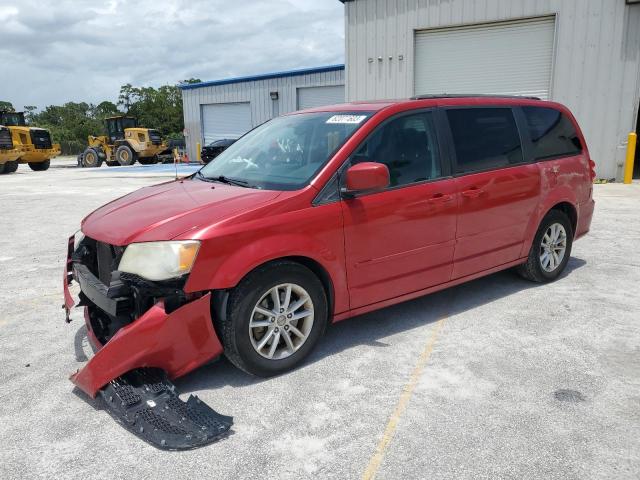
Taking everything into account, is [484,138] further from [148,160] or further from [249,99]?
[148,160]

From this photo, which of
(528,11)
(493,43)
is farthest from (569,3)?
(493,43)

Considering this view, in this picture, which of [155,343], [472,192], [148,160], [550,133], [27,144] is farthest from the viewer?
[148,160]

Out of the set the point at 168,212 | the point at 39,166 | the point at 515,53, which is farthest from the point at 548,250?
the point at 39,166

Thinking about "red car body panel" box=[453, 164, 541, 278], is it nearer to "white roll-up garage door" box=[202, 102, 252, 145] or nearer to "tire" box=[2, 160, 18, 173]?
"white roll-up garage door" box=[202, 102, 252, 145]

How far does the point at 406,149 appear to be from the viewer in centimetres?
387

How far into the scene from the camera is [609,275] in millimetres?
5371

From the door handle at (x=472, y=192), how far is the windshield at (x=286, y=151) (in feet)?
3.29

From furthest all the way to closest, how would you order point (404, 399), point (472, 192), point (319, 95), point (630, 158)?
point (319, 95) < point (630, 158) < point (472, 192) < point (404, 399)

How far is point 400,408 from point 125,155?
1082 inches

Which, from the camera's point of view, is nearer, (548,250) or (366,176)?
(366,176)

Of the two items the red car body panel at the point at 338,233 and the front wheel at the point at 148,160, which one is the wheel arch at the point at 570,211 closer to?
the red car body panel at the point at 338,233

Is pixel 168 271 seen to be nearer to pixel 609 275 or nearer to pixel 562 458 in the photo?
pixel 562 458

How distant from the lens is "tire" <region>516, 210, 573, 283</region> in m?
4.93

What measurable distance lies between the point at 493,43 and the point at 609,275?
10.7 metres
